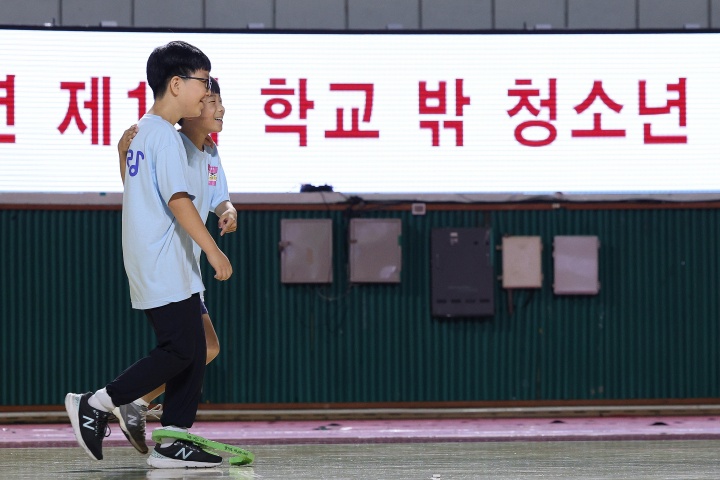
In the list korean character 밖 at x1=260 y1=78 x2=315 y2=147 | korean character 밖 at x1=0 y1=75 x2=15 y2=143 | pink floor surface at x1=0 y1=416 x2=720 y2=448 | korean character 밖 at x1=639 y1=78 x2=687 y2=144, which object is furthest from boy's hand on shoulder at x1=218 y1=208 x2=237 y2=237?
korean character 밖 at x1=639 y1=78 x2=687 y2=144

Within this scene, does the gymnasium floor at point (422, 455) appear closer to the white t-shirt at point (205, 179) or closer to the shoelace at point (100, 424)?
the shoelace at point (100, 424)

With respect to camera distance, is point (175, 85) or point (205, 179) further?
point (205, 179)

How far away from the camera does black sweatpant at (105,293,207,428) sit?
469cm

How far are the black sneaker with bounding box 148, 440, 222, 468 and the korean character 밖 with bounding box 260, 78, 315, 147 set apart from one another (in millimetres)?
5864

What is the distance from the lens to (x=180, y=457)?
15.6 feet

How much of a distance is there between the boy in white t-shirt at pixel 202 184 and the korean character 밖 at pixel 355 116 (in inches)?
201

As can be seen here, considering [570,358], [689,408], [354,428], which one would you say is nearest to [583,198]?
[570,358]

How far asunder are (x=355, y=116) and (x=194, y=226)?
5.92 m

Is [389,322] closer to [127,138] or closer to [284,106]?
[284,106]

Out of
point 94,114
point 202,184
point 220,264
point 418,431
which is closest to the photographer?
point 220,264

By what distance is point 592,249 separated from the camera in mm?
10516

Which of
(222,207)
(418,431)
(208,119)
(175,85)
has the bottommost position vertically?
(418,431)

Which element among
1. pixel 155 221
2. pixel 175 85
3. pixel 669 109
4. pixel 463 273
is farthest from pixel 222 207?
pixel 669 109

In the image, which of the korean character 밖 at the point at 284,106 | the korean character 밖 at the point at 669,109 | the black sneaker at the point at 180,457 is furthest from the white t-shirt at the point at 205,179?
the korean character 밖 at the point at 669,109
